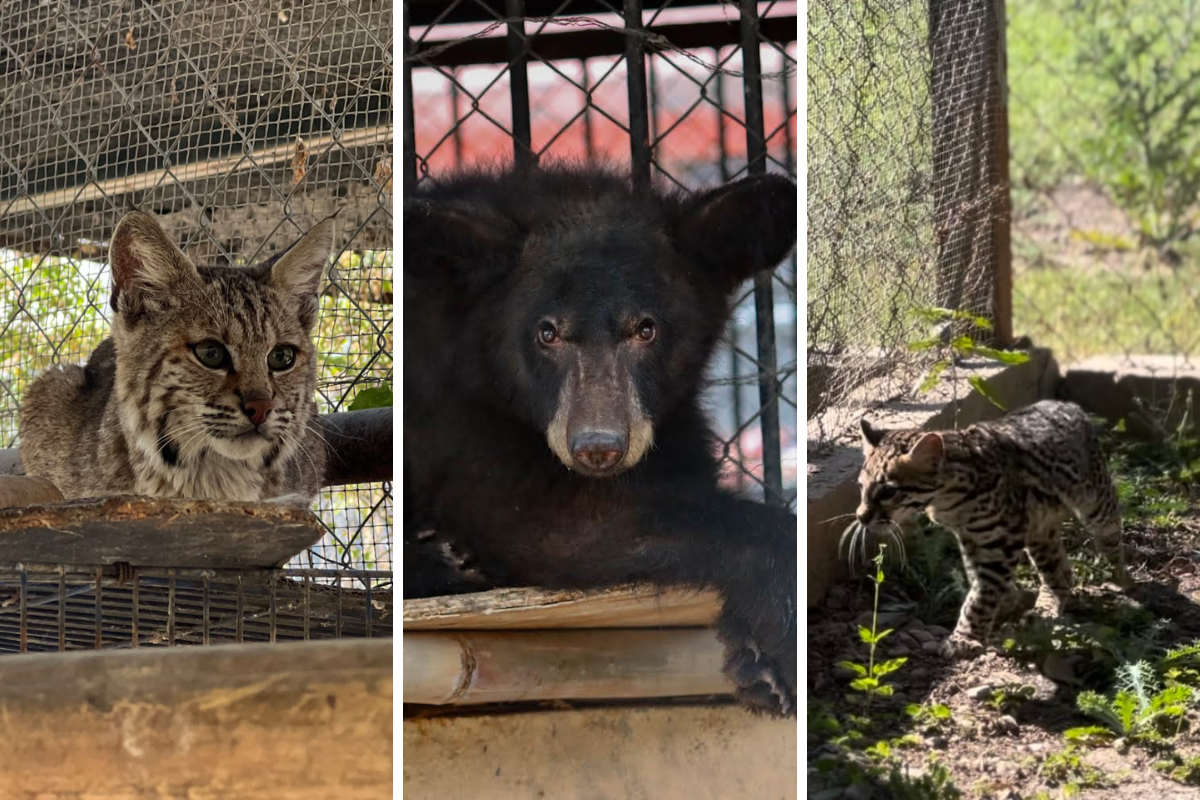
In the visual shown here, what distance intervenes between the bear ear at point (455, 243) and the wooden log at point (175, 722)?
2.30 ft

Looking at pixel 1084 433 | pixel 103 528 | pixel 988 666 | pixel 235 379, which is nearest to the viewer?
pixel 103 528

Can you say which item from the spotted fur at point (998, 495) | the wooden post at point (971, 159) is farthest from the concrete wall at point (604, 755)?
the wooden post at point (971, 159)

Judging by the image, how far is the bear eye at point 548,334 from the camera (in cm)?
226

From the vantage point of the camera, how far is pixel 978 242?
3816 mm

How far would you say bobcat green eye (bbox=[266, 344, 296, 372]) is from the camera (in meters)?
2.48

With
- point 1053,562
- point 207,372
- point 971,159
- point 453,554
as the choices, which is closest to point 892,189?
point 971,159

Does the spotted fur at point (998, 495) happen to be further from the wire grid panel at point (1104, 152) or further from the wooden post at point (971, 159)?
the wire grid panel at point (1104, 152)

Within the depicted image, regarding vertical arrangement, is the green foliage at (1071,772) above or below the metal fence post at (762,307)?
below

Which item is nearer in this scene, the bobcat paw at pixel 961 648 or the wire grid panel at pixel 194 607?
the wire grid panel at pixel 194 607

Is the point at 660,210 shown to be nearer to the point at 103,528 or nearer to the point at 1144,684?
the point at 103,528

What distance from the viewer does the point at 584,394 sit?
2199 mm

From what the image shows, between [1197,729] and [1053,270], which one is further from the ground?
[1053,270]

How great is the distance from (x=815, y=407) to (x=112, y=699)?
157cm

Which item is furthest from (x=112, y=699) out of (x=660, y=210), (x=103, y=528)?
(x=660, y=210)
